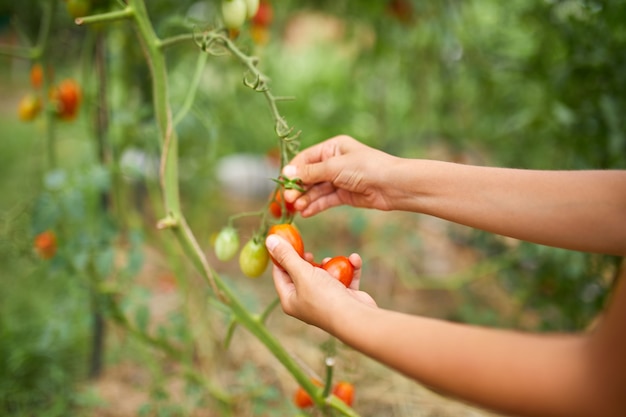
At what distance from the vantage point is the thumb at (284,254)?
72cm

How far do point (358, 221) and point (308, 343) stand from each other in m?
0.60

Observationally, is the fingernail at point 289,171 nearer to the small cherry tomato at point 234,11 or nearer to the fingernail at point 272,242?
the fingernail at point 272,242

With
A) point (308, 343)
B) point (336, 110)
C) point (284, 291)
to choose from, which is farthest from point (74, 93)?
point (336, 110)

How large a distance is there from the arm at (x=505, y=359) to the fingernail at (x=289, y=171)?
304mm

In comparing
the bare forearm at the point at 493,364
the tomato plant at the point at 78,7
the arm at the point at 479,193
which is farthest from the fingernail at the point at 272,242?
the tomato plant at the point at 78,7

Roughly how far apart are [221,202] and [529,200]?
2.19 metres

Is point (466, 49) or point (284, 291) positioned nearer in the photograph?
point (284, 291)

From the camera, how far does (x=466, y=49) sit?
6.46ft

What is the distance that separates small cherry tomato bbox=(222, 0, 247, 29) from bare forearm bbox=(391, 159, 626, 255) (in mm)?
375

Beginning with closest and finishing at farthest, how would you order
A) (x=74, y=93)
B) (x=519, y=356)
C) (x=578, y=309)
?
(x=519, y=356) → (x=74, y=93) → (x=578, y=309)

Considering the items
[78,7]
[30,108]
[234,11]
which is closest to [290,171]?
[234,11]

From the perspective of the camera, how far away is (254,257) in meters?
0.86

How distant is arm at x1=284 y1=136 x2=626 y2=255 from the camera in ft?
2.39

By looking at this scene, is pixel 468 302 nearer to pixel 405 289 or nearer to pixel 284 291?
pixel 405 289
